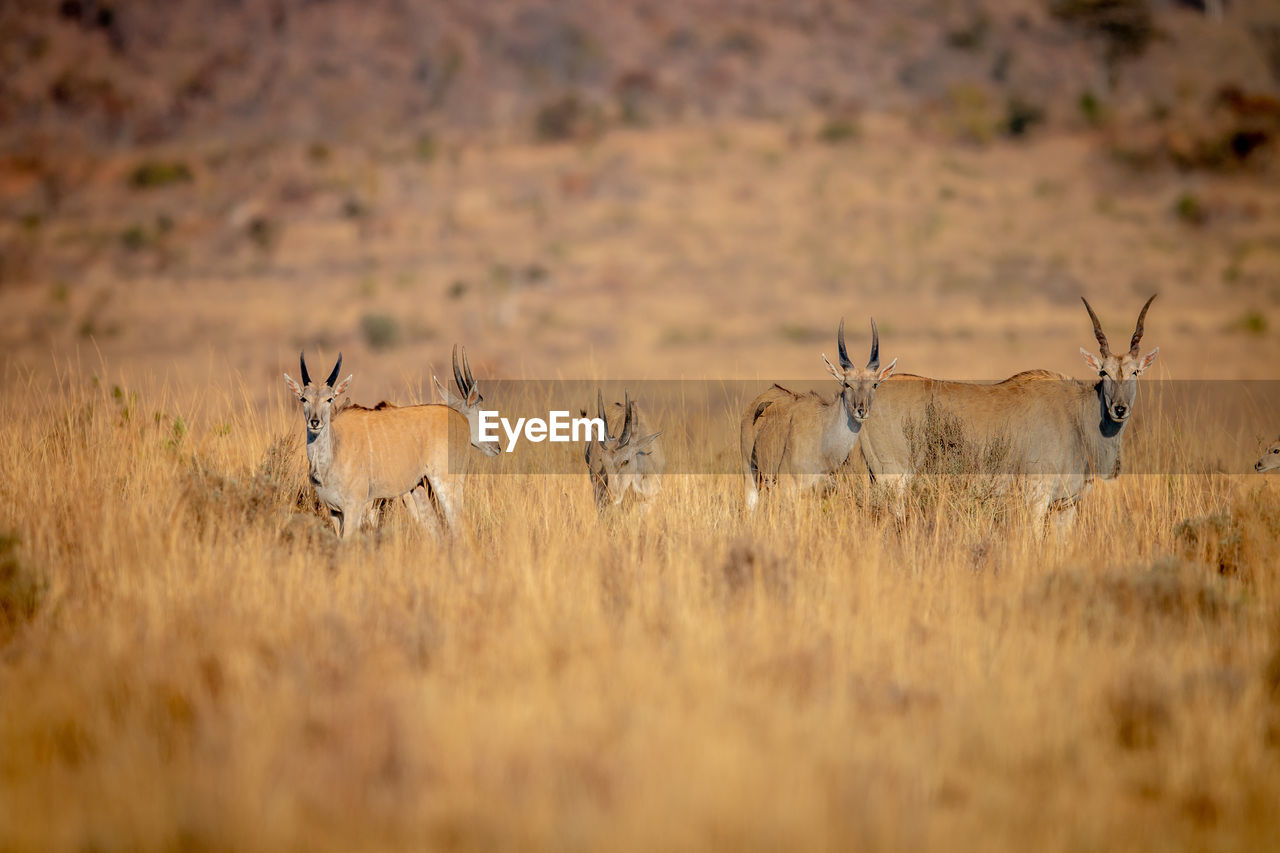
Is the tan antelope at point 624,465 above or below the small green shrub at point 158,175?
below

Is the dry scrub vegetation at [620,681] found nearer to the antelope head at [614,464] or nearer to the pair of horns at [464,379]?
the antelope head at [614,464]

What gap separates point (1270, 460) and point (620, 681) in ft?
24.1

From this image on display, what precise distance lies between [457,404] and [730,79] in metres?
67.6

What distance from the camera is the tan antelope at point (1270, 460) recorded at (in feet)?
32.5

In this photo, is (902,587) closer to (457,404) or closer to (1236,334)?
(457,404)

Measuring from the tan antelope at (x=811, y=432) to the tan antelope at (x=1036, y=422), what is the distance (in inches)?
12.7

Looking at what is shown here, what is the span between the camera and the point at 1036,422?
973 centimetres

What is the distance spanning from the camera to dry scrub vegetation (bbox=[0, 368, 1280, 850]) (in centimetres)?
437

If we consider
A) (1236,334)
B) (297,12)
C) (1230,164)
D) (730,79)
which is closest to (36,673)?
(1236,334)

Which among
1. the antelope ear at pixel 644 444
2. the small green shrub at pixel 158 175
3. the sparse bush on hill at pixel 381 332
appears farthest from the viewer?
the small green shrub at pixel 158 175

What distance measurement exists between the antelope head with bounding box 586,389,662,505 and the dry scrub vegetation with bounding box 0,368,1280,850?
4.17ft

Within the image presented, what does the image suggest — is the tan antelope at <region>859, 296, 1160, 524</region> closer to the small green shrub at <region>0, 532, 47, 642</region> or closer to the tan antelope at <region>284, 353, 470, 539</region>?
the tan antelope at <region>284, 353, 470, 539</region>

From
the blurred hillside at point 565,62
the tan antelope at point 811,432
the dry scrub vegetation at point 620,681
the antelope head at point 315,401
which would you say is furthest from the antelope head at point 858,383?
the blurred hillside at point 565,62

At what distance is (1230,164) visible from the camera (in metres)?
48.5
